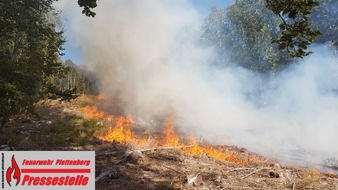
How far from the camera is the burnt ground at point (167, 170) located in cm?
634

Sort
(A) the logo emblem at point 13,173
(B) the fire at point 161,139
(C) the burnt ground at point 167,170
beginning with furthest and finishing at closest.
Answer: (B) the fire at point 161,139, (C) the burnt ground at point 167,170, (A) the logo emblem at point 13,173

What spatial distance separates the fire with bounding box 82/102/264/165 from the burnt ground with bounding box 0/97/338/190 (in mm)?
1270

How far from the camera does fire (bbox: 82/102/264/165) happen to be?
Answer: 1033 cm

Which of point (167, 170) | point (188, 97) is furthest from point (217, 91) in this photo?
point (167, 170)

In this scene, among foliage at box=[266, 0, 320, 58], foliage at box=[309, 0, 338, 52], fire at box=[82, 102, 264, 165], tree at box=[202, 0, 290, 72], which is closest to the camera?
foliage at box=[266, 0, 320, 58]

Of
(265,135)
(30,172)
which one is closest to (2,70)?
(30,172)

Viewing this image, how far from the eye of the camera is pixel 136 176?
6.84 m

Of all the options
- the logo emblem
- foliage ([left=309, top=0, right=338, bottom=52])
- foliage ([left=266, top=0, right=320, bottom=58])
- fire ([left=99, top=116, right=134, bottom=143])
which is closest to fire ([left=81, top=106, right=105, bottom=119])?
fire ([left=99, top=116, right=134, bottom=143])

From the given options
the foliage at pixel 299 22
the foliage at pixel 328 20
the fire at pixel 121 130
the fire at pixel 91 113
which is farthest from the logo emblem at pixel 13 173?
the foliage at pixel 328 20

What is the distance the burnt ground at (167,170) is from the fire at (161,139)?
1.27m

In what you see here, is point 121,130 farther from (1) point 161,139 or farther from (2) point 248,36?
(2) point 248,36

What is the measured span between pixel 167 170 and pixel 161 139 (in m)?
5.54

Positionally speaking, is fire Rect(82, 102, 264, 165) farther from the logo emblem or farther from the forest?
the logo emblem

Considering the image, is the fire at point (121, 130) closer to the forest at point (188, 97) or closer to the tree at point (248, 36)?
the forest at point (188, 97)
